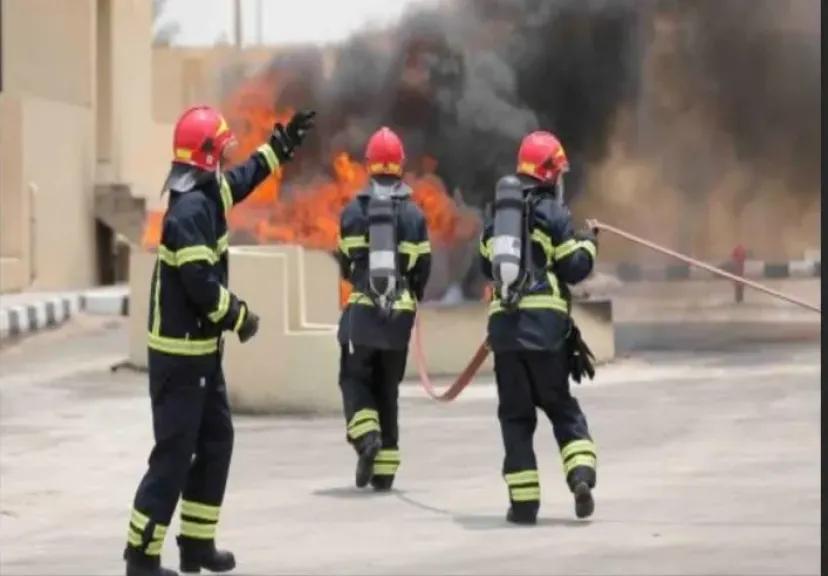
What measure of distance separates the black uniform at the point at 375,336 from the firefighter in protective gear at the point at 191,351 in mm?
2165

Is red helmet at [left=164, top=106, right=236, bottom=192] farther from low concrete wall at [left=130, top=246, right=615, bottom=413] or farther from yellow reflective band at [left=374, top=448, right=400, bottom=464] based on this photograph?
low concrete wall at [left=130, top=246, right=615, bottom=413]

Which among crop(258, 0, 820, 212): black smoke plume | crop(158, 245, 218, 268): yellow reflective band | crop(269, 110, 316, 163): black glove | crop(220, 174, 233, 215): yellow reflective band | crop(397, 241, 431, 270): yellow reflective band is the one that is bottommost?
crop(397, 241, 431, 270): yellow reflective band

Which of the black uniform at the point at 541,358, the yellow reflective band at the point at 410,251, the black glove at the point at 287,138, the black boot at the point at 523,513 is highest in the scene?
the black glove at the point at 287,138

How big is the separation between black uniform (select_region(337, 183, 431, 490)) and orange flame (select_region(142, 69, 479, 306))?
8.59 m

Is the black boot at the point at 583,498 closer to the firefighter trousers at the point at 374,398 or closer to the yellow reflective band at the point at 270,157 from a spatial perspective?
the firefighter trousers at the point at 374,398

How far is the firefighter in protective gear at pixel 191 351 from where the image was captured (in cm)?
638

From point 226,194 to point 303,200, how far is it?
590 inches

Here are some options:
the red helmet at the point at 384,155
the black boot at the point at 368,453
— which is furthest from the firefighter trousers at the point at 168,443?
the red helmet at the point at 384,155

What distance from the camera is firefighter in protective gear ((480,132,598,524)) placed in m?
7.61

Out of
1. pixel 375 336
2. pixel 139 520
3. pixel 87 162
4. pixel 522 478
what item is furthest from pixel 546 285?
pixel 87 162

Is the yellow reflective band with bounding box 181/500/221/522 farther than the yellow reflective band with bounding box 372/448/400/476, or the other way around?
the yellow reflective band with bounding box 372/448/400/476

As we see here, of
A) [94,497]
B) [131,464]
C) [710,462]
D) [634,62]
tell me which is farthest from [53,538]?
[634,62]

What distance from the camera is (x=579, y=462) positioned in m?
7.62

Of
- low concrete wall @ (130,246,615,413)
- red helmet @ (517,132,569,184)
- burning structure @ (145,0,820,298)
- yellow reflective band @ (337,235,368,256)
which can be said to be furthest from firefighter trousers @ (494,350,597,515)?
burning structure @ (145,0,820,298)
